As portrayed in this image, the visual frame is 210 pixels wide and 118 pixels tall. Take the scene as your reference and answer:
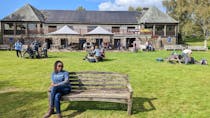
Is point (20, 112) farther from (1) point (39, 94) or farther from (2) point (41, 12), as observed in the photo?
(2) point (41, 12)

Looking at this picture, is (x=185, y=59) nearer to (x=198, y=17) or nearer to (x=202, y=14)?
(x=202, y=14)

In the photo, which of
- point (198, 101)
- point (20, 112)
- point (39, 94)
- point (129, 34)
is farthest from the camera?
point (129, 34)

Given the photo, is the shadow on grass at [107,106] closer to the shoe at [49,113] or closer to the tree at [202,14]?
the shoe at [49,113]

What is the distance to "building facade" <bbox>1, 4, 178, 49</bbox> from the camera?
46281 mm

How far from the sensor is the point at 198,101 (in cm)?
944

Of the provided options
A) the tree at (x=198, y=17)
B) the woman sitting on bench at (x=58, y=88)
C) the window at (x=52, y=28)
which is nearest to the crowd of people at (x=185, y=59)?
the woman sitting on bench at (x=58, y=88)

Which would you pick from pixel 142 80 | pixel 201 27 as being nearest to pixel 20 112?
pixel 142 80

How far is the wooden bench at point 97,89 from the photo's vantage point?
7.75m

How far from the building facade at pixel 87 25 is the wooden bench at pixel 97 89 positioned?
3504 centimetres

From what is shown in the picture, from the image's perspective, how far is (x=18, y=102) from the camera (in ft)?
30.1

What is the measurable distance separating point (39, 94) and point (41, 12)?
143 ft

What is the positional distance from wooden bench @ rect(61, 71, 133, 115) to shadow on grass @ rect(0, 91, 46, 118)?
135 cm

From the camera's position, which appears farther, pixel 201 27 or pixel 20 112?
pixel 201 27

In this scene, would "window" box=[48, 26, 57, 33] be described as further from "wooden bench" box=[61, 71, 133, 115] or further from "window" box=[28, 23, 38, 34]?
"wooden bench" box=[61, 71, 133, 115]
